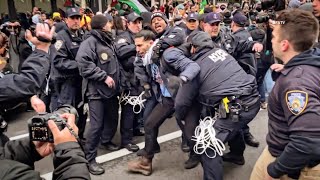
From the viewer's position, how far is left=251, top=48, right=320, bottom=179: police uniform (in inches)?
79.2

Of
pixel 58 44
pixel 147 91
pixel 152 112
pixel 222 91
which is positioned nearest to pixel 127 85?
pixel 147 91

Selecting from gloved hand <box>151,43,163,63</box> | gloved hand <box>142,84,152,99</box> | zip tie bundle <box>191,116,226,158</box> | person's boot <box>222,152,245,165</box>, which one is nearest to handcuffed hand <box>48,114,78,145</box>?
zip tie bundle <box>191,116,226,158</box>

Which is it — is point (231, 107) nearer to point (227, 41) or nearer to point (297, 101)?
Result: point (297, 101)

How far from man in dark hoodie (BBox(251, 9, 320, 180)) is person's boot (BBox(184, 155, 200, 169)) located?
1853 mm

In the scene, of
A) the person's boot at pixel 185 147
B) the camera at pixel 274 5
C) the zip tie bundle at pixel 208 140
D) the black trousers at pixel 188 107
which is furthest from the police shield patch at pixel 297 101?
the camera at pixel 274 5

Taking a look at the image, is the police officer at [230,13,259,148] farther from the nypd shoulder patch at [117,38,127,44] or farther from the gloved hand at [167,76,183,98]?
the nypd shoulder patch at [117,38,127,44]

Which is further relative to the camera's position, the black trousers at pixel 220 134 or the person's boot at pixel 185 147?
the person's boot at pixel 185 147

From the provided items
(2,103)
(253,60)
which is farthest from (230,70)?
(2,103)

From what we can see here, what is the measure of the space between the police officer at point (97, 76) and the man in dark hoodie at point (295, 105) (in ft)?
7.53

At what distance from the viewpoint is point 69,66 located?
455cm

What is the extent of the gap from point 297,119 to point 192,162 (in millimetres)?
2386

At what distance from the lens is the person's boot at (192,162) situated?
425cm

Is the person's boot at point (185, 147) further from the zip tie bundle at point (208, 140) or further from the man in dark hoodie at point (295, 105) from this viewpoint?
the man in dark hoodie at point (295, 105)

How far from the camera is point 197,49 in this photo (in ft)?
11.5
